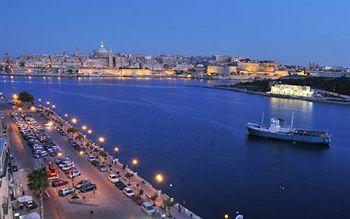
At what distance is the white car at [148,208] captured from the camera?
4930 millimetres

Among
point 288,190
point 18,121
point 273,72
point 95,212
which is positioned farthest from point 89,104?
point 273,72

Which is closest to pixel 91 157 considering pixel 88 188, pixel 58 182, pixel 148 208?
pixel 58 182

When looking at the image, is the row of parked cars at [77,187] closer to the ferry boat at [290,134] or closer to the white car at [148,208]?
the white car at [148,208]

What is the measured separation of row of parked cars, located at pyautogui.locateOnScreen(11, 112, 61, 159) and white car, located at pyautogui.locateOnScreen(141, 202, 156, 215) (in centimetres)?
299

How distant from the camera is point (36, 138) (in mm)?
8812

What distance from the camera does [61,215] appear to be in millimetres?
4789

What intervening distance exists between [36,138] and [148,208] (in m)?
4.67

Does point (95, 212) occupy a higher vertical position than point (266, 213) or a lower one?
higher

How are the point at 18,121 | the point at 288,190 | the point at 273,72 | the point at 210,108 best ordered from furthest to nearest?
the point at 273,72, the point at 210,108, the point at 18,121, the point at 288,190

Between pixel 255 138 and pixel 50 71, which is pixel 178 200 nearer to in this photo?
pixel 255 138

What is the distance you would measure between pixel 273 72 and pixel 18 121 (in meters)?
46.4

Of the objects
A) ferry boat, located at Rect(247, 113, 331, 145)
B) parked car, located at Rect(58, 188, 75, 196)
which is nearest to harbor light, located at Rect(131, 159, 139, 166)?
parked car, located at Rect(58, 188, 75, 196)

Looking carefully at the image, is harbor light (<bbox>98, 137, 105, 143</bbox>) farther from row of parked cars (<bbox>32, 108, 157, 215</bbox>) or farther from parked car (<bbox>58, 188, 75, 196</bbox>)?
parked car (<bbox>58, 188, 75, 196</bbox>)

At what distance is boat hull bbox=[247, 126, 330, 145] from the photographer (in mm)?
11195
